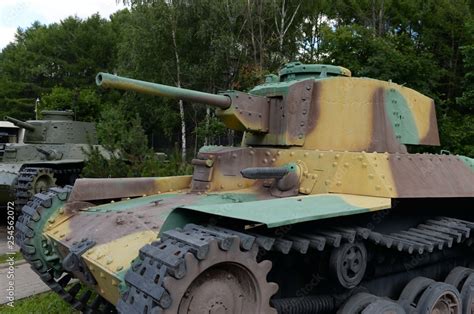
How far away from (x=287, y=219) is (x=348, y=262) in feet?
3.28

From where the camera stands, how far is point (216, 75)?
22.3 meters

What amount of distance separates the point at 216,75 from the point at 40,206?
17141mm

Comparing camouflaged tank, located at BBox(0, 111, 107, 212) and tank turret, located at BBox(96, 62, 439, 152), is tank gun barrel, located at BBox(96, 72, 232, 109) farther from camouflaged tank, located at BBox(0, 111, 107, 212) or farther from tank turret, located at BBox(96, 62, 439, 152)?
camouflaged tank, located at BBox(0, 111, 107, 212)

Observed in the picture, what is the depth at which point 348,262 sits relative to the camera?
4.33 metres

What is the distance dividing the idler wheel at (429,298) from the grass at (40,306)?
4.02 m

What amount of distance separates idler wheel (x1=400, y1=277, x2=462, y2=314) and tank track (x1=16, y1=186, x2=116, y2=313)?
11.2 ft

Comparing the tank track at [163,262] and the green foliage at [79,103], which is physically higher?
the green foliage at [79,103]

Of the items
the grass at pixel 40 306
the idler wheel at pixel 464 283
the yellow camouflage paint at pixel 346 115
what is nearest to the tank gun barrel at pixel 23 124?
Result: the grass at pixel 40 306

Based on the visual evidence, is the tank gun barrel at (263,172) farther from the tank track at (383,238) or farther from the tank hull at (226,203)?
the tank track at (383,238)

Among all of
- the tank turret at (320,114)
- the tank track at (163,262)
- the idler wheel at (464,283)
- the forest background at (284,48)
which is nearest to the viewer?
the tank track at (163,262)

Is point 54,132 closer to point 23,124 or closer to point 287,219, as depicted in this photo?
point 23,124

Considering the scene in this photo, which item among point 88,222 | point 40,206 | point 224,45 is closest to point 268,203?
point 88,222

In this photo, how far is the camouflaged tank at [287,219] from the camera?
3621 mm

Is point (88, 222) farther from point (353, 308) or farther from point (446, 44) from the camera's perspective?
point (446, 44)
